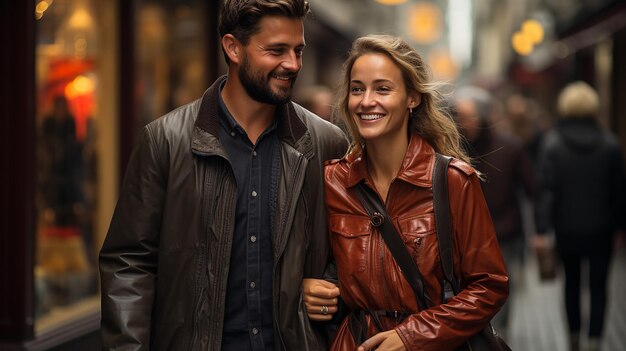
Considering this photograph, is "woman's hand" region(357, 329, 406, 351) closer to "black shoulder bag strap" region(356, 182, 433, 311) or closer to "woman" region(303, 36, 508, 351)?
"woman" region(303, 36, 508, 351)

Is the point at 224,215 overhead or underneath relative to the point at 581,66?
underneath

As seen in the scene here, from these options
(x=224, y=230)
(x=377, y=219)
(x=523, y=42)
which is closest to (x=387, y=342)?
(x=377, y=219)

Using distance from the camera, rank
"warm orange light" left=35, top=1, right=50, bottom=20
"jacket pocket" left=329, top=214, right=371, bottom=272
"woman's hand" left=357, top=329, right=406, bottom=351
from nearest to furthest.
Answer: "woman's hand" left=357, top=329, right=406, bottom=351, "jacket pocket" left=329, top=214, right=371, bottom=272, "warm orange light" left=35, top=1, right=50, bottom=20

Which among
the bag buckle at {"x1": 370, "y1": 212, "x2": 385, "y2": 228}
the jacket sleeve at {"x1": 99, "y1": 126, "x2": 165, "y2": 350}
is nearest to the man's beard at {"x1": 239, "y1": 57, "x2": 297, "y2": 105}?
the jacket sleeve at {"x1": 99, "y1": 126, "x2": 165, "y2": 350}

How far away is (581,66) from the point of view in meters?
24.4

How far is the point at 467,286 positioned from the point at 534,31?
2213 cm

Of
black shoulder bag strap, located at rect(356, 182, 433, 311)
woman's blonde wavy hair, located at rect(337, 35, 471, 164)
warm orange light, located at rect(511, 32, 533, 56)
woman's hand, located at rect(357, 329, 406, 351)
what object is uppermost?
warm orange light, located at rect(511, 32, 533, 56)

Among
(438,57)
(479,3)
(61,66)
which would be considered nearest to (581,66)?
(61,66)

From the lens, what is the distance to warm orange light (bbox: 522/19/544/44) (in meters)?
24.8

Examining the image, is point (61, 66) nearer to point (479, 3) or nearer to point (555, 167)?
point (555, 167)

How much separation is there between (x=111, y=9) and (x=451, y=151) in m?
5.55

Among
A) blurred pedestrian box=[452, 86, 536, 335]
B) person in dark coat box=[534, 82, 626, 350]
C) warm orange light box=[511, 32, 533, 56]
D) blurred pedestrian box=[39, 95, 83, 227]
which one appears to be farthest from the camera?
warm orange light box=[511, 32, 533, 56]

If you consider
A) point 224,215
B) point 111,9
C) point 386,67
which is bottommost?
point 224,215

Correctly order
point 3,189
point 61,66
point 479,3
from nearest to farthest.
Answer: point 3,189, point 61,66, point 479,3
